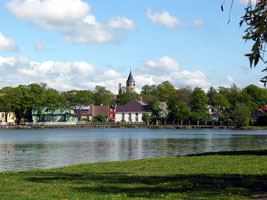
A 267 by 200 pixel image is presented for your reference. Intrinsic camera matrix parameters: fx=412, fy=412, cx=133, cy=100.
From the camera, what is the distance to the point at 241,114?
388 ft

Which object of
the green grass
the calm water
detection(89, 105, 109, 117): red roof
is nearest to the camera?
the green grass

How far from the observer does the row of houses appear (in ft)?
500

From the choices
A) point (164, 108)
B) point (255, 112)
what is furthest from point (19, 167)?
point (255, 112)

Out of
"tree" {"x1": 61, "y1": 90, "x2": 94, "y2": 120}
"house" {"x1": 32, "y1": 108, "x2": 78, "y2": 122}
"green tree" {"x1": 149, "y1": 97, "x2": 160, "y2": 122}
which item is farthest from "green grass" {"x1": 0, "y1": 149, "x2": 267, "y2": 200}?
"tree" {"x1": 61, "y1": 90, "x2": 94, "y2": 120}

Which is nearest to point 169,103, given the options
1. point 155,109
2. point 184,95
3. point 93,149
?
point 155,109

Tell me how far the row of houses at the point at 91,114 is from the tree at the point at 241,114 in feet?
157

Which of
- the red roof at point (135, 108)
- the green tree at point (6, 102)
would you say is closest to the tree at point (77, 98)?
the red roof at point (135, 108)

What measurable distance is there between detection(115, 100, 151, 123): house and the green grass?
465 ft

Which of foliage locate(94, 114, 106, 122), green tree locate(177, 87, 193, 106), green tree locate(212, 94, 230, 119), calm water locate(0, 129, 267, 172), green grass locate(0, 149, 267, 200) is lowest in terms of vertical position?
calm water locate(0, 129, 267, 172)

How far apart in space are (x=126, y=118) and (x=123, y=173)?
146 m

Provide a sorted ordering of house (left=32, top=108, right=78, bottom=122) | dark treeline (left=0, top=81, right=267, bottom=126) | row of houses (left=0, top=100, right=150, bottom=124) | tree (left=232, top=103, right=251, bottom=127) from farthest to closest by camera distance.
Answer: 1. row of houses (left=0, top=100, right=150, bottom=124)
2. house (left=32, top=108, right=78, bottom=122)
3. dark treeline (left=0, top=81, right=267, bottom=126)
4. tree (left=232, top=103, right=251, bottom=127)

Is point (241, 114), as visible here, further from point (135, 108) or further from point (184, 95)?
point (135, 108)

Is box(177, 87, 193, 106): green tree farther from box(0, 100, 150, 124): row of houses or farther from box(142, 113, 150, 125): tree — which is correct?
box(142, 113, 150, 125): tree

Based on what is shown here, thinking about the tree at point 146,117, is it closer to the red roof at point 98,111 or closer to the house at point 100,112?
the house at point 100,112
